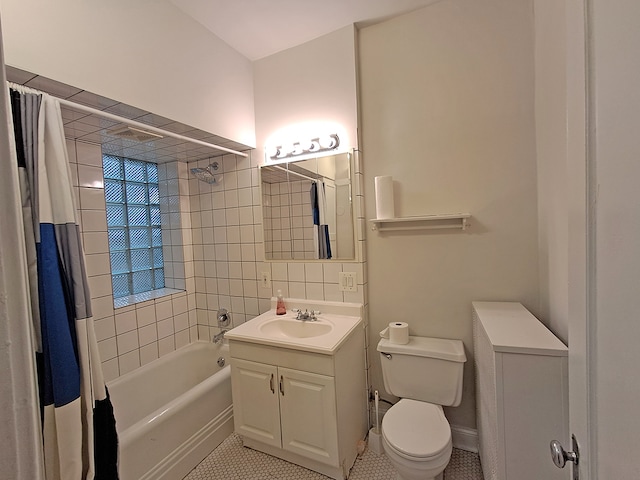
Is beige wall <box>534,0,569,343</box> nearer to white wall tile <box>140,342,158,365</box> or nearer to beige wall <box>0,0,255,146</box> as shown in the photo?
beige wall <box>0,0,255,146</box>

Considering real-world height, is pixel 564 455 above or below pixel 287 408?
above

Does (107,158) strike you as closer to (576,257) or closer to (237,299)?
(237,299)

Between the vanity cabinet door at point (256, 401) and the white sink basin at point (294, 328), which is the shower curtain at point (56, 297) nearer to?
the vanity cabinet door at point (256, 401)

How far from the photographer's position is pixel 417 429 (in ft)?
4.79

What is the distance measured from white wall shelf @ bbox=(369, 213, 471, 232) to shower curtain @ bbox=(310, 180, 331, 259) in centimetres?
35

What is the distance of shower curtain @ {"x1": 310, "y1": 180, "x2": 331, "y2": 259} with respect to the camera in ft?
6.78

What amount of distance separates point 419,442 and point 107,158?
109 inches

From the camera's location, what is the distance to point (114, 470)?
4.01ft

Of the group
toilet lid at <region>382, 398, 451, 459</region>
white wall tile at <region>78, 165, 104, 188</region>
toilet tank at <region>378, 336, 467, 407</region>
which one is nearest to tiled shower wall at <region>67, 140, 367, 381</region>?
white wall tile at <region>78, 165, 104, 188</region>

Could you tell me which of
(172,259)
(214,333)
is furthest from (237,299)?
(172,259)

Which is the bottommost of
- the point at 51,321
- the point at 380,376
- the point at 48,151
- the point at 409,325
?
the point at 380,376

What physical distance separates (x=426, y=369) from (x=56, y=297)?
69.8 inches

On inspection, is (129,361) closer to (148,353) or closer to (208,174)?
(148,353)

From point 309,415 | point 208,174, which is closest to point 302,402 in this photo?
point 309,415
